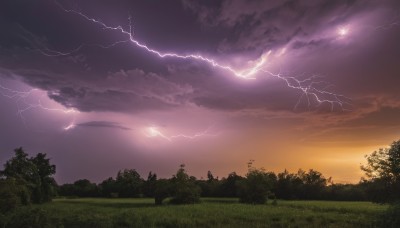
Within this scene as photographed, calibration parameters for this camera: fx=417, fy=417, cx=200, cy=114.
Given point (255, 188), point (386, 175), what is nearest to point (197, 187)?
point (255, 188)

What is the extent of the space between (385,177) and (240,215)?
49.0 ft

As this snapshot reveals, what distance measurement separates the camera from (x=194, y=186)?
65.2 meters

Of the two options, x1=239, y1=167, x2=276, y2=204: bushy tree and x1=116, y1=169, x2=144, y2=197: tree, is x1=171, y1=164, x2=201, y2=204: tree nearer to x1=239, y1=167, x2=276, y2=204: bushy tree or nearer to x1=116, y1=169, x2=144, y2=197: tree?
x1=239, y1=167, x2=276, y2=204: bushy tree

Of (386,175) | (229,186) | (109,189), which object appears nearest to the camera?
(386,175)

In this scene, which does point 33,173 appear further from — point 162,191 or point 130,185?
point 130,185

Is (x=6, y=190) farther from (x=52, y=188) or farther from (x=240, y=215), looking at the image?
(x=52, y=188)

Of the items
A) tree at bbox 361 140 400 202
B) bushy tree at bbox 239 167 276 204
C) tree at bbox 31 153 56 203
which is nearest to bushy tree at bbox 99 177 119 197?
tree at bbox 31 153 56 203

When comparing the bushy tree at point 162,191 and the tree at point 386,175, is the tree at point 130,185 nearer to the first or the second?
the bushy tree at point 162,191

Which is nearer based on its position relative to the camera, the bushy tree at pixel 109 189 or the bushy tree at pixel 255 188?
the bushy tree at pixel 255 188

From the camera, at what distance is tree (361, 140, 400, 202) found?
40344mm

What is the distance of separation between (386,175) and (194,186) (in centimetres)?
3109

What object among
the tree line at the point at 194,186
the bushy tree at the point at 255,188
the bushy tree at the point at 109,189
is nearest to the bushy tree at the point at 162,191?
the tree line at the point at 194,186

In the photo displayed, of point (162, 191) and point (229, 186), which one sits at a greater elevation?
point (229, 186)

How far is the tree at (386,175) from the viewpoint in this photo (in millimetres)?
40344
